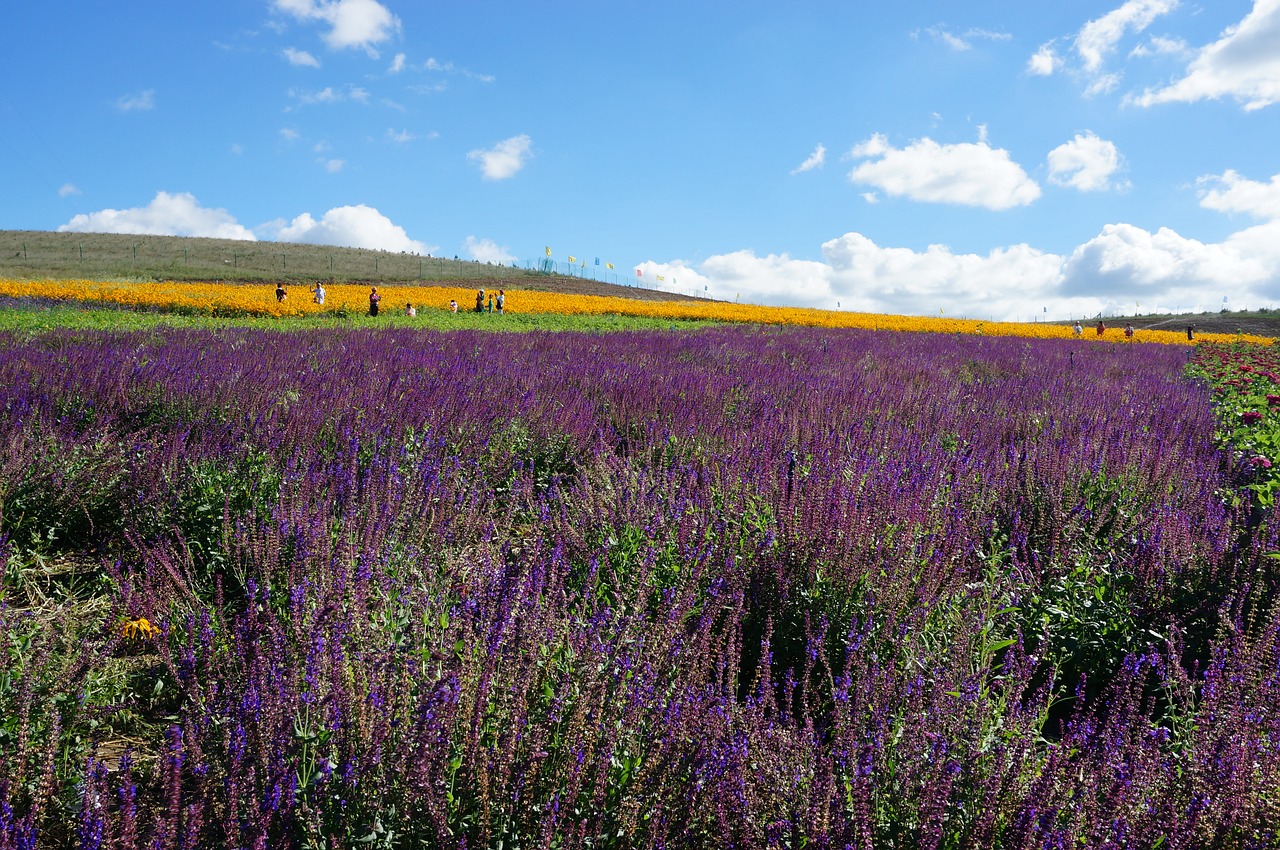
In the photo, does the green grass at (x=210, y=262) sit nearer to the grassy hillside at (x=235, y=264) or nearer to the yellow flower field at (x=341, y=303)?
the grassy hillside at (x=235, y=264)

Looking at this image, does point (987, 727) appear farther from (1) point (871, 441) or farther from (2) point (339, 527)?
(1) point (871, 441)

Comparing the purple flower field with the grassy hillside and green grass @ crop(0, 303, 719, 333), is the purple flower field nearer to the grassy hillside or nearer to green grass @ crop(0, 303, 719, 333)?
green grass @ crop(0, 303, 719, 333)

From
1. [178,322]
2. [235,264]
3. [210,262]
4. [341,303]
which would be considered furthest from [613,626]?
[210,262]

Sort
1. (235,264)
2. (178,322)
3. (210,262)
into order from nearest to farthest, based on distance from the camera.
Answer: (178,322), (235,264), (210,262)

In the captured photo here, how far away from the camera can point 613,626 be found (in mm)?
1999

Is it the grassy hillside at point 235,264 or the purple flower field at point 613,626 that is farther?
the grassy hillside at point 235,264

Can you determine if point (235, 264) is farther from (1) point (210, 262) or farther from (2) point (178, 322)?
(2) point (178, 322)

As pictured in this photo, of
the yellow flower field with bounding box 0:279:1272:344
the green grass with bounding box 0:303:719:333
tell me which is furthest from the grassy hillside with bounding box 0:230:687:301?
the green grass with bounding box 0:303:719:333

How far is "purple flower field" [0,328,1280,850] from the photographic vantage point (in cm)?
137

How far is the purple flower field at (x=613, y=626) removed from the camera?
1368mm

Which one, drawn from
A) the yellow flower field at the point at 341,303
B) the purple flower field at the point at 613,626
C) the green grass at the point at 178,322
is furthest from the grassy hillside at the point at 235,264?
the purple flower field at the point at 613,626

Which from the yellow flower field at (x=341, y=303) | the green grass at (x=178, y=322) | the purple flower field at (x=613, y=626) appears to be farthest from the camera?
the yellow flower field at (x=341, y=303)

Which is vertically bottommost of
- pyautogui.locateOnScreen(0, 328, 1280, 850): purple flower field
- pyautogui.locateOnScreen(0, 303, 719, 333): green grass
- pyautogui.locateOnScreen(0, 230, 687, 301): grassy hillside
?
pyautogui.locateOnScreen(0, 328, 1280, 850): purple flower field

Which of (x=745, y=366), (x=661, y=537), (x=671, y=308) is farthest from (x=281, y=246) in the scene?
(x=661, y=537)
